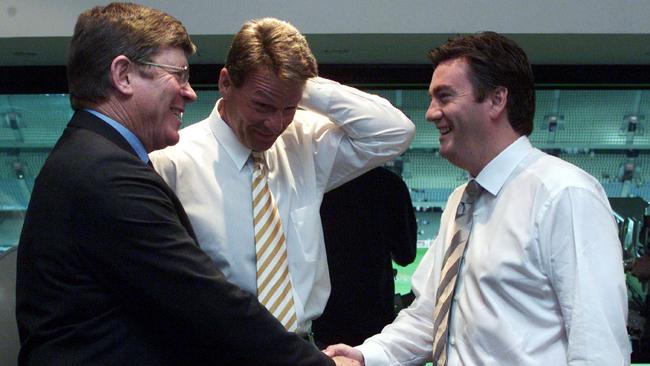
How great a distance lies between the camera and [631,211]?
11.5 feet

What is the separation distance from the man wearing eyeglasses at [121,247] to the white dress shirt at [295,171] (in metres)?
0.35

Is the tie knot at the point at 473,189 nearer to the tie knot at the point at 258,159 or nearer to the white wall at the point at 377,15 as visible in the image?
the tie knot at the point at 258,159

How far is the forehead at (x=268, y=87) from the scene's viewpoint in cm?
185

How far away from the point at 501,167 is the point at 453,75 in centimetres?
25

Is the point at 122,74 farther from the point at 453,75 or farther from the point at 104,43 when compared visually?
the point at 453,75

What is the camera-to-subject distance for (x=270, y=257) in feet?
6.31

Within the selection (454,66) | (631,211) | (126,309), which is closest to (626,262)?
(631,211)

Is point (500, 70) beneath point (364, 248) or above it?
above

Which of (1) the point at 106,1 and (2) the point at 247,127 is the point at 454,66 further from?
(1) the point at 106,1

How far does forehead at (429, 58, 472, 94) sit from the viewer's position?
5.89 ft

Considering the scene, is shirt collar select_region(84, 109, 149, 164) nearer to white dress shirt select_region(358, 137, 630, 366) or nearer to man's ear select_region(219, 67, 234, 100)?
man's ear select_region(219, 67, 234, 100)

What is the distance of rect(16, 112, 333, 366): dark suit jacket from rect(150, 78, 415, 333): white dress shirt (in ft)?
1.45

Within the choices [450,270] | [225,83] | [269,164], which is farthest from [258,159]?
[450,270]

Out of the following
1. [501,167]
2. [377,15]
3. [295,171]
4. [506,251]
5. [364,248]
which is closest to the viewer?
[506,251]
